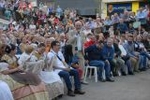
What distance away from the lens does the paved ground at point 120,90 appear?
1009 centimetres

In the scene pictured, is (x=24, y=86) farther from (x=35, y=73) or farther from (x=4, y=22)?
(x=4, y=22)

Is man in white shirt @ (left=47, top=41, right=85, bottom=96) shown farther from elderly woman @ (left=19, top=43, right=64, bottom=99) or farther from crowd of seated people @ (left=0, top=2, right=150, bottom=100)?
elderly woman @ (left=19, top=43, right=64, bottom=99)

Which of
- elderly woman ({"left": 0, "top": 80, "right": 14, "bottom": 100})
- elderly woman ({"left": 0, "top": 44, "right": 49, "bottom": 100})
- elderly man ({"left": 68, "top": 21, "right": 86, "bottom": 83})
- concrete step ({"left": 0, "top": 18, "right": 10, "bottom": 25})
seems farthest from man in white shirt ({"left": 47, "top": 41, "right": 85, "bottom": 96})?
concrete step ({"left": 0, "top": 18, "right": 10, "bottom": 25})

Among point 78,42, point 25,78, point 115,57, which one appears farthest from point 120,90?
point 25,78

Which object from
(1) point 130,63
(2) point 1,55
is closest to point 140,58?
(1) point 130,63

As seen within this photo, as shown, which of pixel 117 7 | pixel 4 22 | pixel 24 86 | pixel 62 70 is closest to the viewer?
pixel 24 86

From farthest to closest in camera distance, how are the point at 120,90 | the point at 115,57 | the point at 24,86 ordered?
1. the point at 115,57
2. the point at 120,90
3. the point at 24,86

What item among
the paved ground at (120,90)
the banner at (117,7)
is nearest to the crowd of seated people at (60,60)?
the paved ground at (120,90)

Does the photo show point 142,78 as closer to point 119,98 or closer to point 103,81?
point 103,81

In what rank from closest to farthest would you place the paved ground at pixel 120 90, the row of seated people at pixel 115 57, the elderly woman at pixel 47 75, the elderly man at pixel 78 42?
1. the elderly woman at pixel 47 75
2. the paved ground at pixel 120 90
3. the elderly man at pixel 78 42
4. the row of seated people at pixel 115 57

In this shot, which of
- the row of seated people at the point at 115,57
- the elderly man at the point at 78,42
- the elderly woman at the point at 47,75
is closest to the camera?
the elderly woman at the point at 47,75

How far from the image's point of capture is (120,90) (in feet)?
36.3

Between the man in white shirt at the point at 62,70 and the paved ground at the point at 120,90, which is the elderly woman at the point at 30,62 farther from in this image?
the paved ground at the point at 120,90

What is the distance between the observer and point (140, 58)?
49.4 feet
